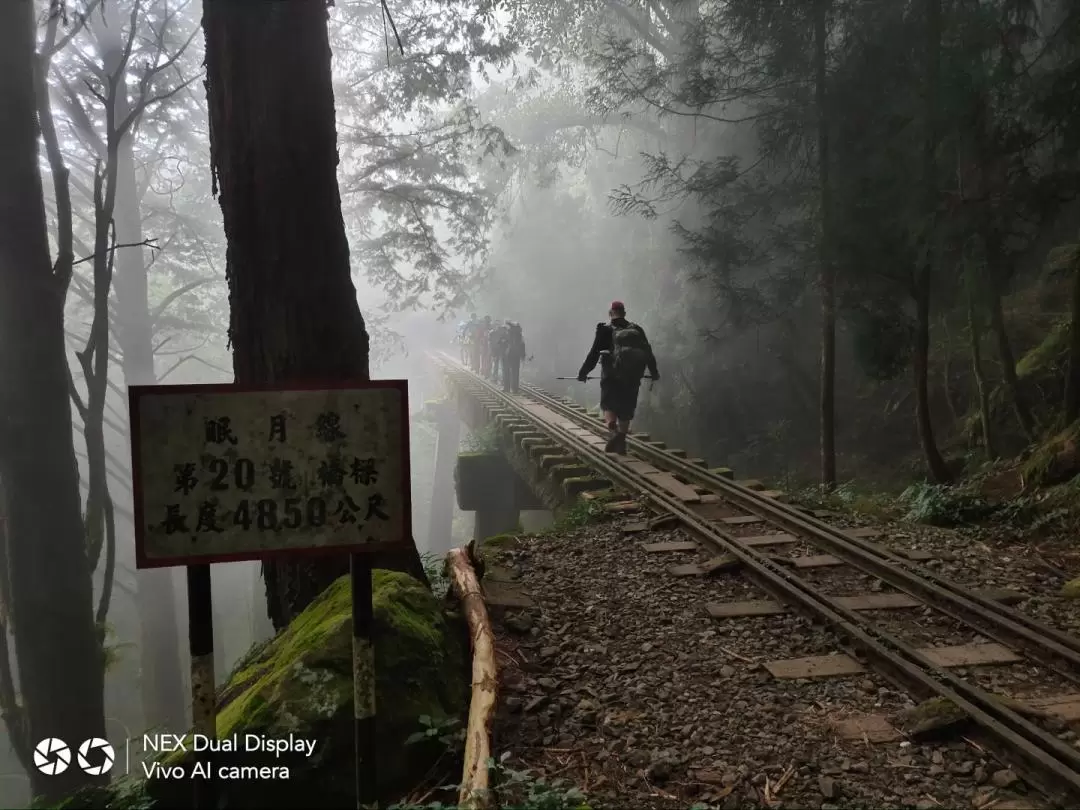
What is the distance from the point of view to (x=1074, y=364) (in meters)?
7.71

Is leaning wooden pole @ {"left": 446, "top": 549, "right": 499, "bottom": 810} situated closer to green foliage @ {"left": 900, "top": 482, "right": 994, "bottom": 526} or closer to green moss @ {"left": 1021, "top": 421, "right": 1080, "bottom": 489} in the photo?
green foliage @ {"left": 900, "top": 482, "right": 994, "bottom": 526}

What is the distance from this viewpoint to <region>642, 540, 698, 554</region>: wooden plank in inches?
228

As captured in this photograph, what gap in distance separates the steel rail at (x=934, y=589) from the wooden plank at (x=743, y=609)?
1005mm

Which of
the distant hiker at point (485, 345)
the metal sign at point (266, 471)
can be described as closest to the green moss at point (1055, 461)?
the metal sign at point (266, 471)

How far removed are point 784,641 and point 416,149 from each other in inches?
542

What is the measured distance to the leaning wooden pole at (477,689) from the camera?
2.40m

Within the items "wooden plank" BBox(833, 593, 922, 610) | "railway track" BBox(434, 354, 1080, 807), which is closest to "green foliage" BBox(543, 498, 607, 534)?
"railway track" BBox(434, 354, 1080, 807)

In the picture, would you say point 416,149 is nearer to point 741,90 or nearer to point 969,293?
point 741,90

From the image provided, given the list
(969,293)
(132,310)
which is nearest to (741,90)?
(969,293)

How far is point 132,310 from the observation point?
16844 millimetres

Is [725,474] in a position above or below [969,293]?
below

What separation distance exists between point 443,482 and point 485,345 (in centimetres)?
752

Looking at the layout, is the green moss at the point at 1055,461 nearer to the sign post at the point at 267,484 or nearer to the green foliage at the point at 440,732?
the green foliage at the point at 440,732

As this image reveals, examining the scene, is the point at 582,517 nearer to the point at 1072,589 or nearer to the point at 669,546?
the point at 669,546
